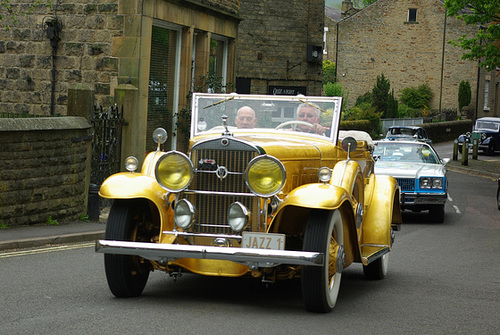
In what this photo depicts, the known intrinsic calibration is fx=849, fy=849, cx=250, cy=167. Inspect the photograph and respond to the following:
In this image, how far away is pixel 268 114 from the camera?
347 inches

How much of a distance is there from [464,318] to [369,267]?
7.25 ft

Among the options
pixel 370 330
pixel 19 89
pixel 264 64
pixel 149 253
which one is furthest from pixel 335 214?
pixel 264 64

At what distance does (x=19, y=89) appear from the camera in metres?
19.5

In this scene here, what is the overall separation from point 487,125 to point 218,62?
1007 inches

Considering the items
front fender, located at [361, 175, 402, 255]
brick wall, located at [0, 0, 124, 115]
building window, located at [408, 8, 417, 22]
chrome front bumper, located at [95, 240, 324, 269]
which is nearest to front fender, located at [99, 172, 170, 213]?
chrome front bumper, located at [95, 240, 324, 269]

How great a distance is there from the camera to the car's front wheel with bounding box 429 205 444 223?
17.3 metres

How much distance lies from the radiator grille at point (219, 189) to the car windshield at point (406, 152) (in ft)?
37.0

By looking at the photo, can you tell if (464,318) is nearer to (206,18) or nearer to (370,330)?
(370,330)

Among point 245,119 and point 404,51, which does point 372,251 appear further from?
point 404,51

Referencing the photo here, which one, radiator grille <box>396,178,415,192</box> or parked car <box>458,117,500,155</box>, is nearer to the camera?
radiator grille <box>396,178,415,192</box>

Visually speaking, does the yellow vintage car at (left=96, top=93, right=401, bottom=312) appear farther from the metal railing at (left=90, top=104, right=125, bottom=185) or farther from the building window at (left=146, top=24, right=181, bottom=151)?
the building window at (left=146, top=24, right=181, bottom=151)

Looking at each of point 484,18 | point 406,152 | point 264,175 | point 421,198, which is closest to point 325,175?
point 264,175

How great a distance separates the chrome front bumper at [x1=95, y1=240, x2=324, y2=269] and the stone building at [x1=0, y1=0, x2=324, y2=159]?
8.02 metres

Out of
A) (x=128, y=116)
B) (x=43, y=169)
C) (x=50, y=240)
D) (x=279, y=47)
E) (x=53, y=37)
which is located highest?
(x=279, y=47)
